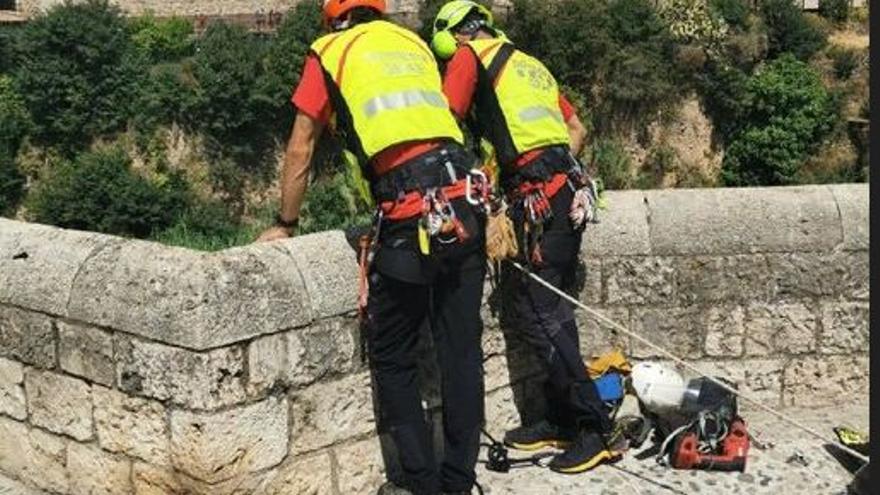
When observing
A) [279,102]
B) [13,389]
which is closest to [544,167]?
[13,389]

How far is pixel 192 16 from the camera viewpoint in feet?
117

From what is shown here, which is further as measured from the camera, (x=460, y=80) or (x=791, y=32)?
(x=791, y=32)

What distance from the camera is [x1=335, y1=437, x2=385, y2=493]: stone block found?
13.6ft

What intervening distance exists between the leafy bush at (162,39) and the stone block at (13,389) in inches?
1194

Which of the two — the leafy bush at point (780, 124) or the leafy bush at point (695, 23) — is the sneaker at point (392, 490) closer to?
the leafy bush at point (780, 124)

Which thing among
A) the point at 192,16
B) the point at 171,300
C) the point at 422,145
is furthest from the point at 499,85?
the point at 192,16

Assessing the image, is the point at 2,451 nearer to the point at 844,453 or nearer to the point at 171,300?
the point at 171,300

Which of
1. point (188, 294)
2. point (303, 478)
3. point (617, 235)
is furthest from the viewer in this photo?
point (617, 235)

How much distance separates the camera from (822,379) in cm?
510

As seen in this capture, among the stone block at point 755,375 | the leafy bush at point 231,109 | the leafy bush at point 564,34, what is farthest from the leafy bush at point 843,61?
the stone block at point 755,375

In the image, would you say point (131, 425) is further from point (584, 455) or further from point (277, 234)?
point (584, 455)

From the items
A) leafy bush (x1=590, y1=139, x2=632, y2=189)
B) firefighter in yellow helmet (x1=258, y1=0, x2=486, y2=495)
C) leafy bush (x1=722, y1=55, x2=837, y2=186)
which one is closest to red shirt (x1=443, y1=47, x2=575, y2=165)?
firefighter in yellow helmet (x1=258, y1=0, x2=486, y2=495)

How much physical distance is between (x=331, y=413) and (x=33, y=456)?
3.92ft

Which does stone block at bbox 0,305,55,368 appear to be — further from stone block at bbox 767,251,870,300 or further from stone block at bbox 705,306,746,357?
stone block at bbox 767,251,870,300
